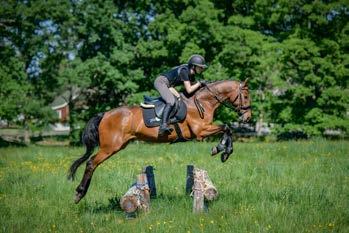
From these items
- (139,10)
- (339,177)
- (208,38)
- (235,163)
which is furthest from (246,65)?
(339,177)

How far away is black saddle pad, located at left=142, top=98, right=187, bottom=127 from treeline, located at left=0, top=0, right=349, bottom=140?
2628cm

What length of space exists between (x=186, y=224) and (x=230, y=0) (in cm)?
3603

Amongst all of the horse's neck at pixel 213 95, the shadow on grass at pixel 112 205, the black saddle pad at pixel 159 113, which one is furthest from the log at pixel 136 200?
the horse's neck at pixel 213 95

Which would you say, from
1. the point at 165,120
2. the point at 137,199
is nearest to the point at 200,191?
the point at 137,199

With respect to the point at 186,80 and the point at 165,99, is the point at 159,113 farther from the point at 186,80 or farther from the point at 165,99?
Answer: the point at 186,80

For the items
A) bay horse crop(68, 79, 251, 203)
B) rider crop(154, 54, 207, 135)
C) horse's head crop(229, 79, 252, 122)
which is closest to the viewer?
rider crop(154, 54, 207, 135)

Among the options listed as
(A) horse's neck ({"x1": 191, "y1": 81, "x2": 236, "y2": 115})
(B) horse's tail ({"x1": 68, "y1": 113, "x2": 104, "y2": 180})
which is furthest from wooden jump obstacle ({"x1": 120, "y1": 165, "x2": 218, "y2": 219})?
(A) horse's neck ({"x1": 191, "y1": 81, "x2": 236, "y2": 115})

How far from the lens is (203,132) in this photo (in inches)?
443

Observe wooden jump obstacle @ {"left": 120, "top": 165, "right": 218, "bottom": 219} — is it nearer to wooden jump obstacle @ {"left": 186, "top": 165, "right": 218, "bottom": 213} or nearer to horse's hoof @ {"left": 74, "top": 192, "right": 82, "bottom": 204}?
wooden jump obstacle @ {"left": 186, "top": 165, "right": 218, "bottom": 213}

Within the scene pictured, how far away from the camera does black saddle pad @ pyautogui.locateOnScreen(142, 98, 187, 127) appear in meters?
11.2

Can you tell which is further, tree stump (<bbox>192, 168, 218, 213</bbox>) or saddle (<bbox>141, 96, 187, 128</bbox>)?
saddle (<bbox>141, 96, 187, 128</bbox>)

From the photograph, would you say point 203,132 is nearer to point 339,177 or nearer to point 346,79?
point 339,177

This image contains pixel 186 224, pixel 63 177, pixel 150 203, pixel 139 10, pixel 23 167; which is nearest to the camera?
pixel 186 224

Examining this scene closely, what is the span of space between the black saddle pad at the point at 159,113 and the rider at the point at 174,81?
0.15 metres
